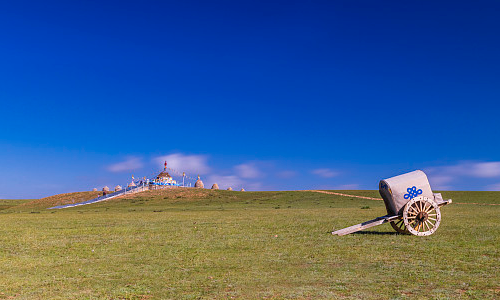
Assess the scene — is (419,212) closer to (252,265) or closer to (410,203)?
(410,203)

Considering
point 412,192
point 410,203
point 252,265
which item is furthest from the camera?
point 412,192

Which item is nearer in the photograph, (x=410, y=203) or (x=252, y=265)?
(x=252, y=265)

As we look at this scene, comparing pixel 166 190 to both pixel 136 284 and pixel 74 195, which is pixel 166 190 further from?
pixel 136 284

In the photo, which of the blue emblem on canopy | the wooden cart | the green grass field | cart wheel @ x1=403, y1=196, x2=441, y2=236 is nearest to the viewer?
the green grass field

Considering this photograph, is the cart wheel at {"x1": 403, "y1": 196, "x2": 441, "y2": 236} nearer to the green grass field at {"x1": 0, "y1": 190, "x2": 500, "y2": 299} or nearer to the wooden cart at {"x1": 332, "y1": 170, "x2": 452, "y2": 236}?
the wooden cart at {"x1": 332, "y1": 170, "x2": 452, "y2": 236}

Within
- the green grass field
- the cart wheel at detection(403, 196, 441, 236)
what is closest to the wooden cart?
the cart wheel at detection(403, 196, 441, 236)

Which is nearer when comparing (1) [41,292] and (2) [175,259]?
(1) [41,292]

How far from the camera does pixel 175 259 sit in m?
13.6

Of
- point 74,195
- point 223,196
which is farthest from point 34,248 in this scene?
point 74,195

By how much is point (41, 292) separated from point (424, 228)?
53.3 ft

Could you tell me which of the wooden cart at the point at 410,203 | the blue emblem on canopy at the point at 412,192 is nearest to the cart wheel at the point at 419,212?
the wooden cart at the point at 410,203

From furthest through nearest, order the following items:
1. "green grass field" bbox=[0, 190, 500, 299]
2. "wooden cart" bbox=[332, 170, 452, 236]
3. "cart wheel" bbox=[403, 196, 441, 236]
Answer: "wooden cart" bbox=[332, 170, 452, 236]
"cart wheel" bbox=[403, 196, 441, 236]
"green grass field" bbox=[0, 190, 500, 299]

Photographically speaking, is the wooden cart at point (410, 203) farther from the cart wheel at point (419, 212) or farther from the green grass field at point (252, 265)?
the green grass field at point (252, 265)

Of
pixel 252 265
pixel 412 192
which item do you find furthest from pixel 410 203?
pixel 252 265
